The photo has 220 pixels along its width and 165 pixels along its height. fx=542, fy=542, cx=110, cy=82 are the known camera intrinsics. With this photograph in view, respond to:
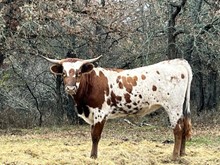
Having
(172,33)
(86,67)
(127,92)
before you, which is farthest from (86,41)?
(86,67)

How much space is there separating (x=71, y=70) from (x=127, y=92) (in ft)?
3.74

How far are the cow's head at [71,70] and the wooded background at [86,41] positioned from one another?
6.70 meters

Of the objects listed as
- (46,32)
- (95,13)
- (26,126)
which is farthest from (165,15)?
(26,126)

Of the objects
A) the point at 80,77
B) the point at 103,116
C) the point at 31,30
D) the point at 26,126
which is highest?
the point at 31,30

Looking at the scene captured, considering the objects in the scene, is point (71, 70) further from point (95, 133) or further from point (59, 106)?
point (59, 106)

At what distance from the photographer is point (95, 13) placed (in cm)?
1819

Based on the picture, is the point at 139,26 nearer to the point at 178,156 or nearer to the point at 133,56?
the point at 133,56

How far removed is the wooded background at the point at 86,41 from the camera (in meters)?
17.2

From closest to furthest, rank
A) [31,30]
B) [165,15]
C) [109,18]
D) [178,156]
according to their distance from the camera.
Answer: [178,156], [31,30], [109,18], [165,15]

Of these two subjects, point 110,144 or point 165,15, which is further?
point 165,15

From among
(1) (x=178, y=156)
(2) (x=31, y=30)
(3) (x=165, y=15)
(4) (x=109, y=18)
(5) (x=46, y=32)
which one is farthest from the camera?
(3) (x=165, y=15)

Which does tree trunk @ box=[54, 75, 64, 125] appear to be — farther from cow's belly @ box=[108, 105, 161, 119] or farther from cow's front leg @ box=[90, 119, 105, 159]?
cow's front leg @ box=[90, 119, 105, 159]

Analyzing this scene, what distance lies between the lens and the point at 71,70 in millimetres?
9078

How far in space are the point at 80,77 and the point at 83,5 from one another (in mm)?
9506
